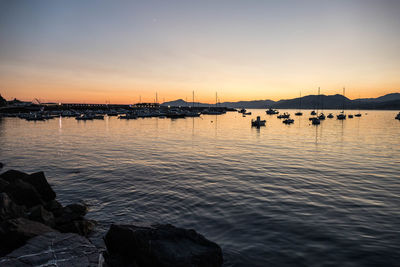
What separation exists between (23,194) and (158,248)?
335 inches

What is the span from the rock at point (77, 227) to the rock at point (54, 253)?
2.06 metres

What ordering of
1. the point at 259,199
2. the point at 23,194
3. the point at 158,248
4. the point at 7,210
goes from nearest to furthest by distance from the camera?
the point at 158,248 < the point at 7,210 < the point at 23,194 < the point at 259,199

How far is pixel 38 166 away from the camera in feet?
72.5

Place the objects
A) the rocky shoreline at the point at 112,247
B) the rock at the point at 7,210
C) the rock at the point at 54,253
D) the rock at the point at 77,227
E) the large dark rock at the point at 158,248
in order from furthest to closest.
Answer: the rock at the point at 77,227
the rock at the point at 7,210
the large dark rock at the point at 158,248
the rocky shoreline at the point at 112,247
the rock at the point at 54,253

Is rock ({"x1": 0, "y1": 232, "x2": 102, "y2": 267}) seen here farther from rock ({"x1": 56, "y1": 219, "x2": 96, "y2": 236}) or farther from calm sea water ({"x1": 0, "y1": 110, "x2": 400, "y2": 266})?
calm sea water ({"x1": 0, "y1": 110, "x2": 400, "y2": 266})

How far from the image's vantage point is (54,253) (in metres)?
6.00

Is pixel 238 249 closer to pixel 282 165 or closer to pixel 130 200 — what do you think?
pixel 130 200

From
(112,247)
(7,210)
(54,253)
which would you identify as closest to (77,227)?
(7,210)

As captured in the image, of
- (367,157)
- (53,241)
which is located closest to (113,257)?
(53,241)

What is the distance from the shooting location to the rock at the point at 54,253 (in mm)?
5578

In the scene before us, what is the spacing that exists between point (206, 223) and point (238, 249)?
2.24 meters

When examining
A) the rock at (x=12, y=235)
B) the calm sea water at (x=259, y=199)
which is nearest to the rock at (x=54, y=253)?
the rock at (x=12, y=235)

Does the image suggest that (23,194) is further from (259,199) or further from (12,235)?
(259,199)

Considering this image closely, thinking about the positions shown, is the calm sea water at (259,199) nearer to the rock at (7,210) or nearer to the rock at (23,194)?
the rock at (23,194)
